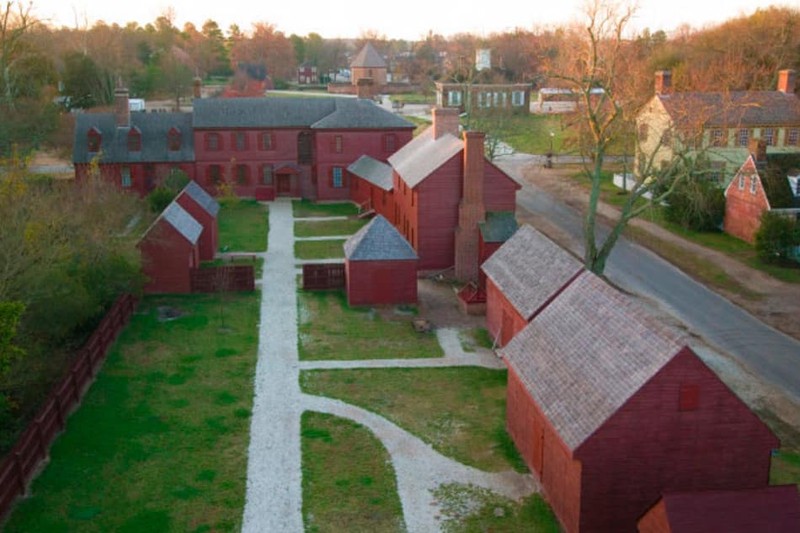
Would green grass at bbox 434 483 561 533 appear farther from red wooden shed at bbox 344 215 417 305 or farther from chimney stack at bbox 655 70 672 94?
chimney stack at bbox 655 70 672 94

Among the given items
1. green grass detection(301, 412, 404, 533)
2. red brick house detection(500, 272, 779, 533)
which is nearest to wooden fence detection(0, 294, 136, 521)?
green grass detection(301, 412, 404, 533)

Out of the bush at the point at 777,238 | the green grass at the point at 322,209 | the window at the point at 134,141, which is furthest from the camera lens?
the window at the point at 134,141

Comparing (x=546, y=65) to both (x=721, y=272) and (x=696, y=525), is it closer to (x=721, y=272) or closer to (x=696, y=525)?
(x=721, y=272)

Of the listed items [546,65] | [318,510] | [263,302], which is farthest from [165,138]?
[318,510]

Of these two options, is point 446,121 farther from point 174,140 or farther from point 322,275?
point 174,140

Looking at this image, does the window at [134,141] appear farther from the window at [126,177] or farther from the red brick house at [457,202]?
the red brick house at [457,202]

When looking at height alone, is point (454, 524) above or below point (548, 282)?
below

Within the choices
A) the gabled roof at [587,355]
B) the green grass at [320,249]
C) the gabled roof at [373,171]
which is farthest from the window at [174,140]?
the gabled roof at [587,355]
